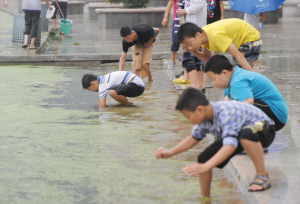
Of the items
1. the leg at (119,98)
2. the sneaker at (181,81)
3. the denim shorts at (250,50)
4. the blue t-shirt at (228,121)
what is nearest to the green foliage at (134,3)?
the sneaker at (181,81)

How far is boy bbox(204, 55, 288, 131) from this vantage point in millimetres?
3920

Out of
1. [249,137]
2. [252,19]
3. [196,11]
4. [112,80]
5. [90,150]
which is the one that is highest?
[196,11]

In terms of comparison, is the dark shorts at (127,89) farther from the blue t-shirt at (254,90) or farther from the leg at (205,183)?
the leg at (205,183)

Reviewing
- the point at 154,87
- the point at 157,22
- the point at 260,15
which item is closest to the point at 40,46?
the point at 154,87

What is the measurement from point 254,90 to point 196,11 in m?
3.20

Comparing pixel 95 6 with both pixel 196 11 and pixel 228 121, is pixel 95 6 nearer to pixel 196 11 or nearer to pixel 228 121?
pixel 196 11

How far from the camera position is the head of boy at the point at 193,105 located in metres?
3.20

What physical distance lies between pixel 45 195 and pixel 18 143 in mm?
1512

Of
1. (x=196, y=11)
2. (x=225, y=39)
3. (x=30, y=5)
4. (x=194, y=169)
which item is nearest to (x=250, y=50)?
(x=225, y=39)

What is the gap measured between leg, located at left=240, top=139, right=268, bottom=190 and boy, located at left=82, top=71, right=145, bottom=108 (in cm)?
338

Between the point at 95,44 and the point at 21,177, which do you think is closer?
the point at 21,177

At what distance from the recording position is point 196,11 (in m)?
7.13

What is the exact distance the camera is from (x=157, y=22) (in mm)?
18609

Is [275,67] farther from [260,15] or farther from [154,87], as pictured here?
[154,87]
